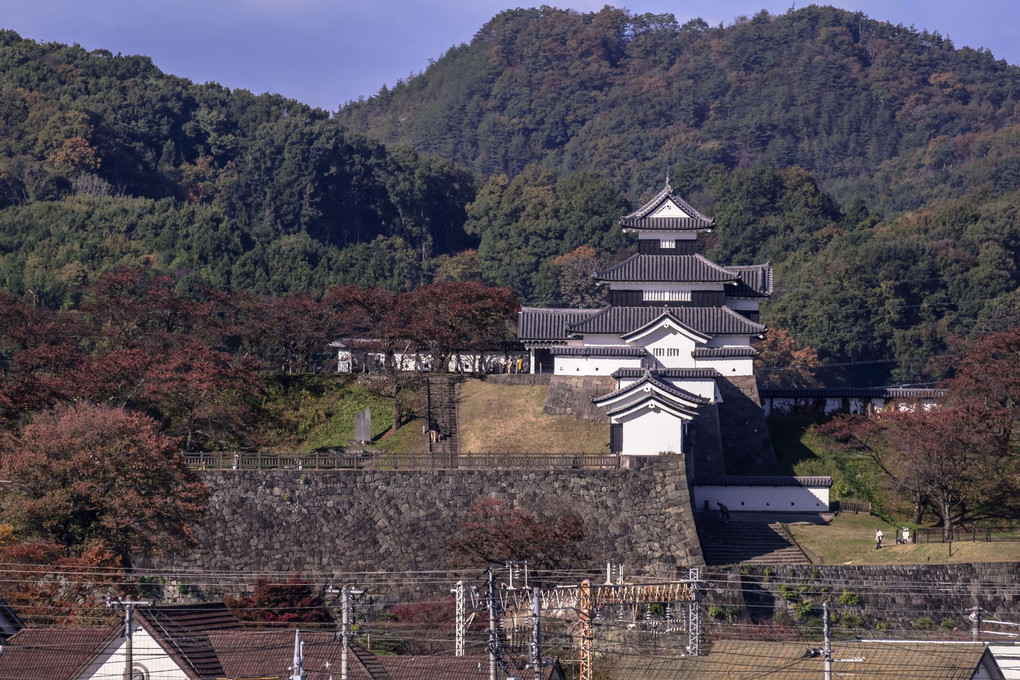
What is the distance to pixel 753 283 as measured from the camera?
48.2 m

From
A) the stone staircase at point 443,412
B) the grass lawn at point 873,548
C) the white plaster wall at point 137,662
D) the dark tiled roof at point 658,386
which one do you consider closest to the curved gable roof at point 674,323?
the stone staircase at point 443,412

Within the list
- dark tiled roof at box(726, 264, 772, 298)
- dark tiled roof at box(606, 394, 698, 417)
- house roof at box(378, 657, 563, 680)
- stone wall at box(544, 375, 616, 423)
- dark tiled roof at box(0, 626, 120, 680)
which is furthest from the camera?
dark tiled roof at box(726, 264, 772, 298)

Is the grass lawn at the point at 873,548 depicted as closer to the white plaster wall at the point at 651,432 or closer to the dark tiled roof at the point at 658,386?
the white plaster wall at the point at 651,432

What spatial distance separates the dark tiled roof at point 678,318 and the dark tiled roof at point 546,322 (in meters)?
1.30

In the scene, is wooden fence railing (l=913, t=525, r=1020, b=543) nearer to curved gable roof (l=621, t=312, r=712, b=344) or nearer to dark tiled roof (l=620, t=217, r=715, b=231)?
curved gable roof (l=621, t=312, r=712, b=344)

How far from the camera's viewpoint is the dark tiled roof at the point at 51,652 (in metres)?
25.2

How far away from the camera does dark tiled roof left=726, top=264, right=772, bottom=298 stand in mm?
47969

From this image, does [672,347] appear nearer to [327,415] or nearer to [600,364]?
[600,364]

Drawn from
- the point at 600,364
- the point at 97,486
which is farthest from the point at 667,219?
the point at 97,486

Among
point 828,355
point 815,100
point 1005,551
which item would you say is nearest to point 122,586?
point 1005,551

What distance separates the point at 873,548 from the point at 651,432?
5701mm

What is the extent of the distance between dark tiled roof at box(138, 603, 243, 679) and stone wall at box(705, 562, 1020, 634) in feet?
37.5

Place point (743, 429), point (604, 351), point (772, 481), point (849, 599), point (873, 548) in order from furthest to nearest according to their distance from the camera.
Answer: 1. point (604, 351)
2. point (743, 429)
3. point (772, 481)
4. point (873, 548)
5. point (849, 599)

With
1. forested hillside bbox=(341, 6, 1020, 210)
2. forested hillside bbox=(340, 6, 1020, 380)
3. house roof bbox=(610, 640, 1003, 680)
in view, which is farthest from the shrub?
forested hillside bbox=(341, 6, 1020, 210)
